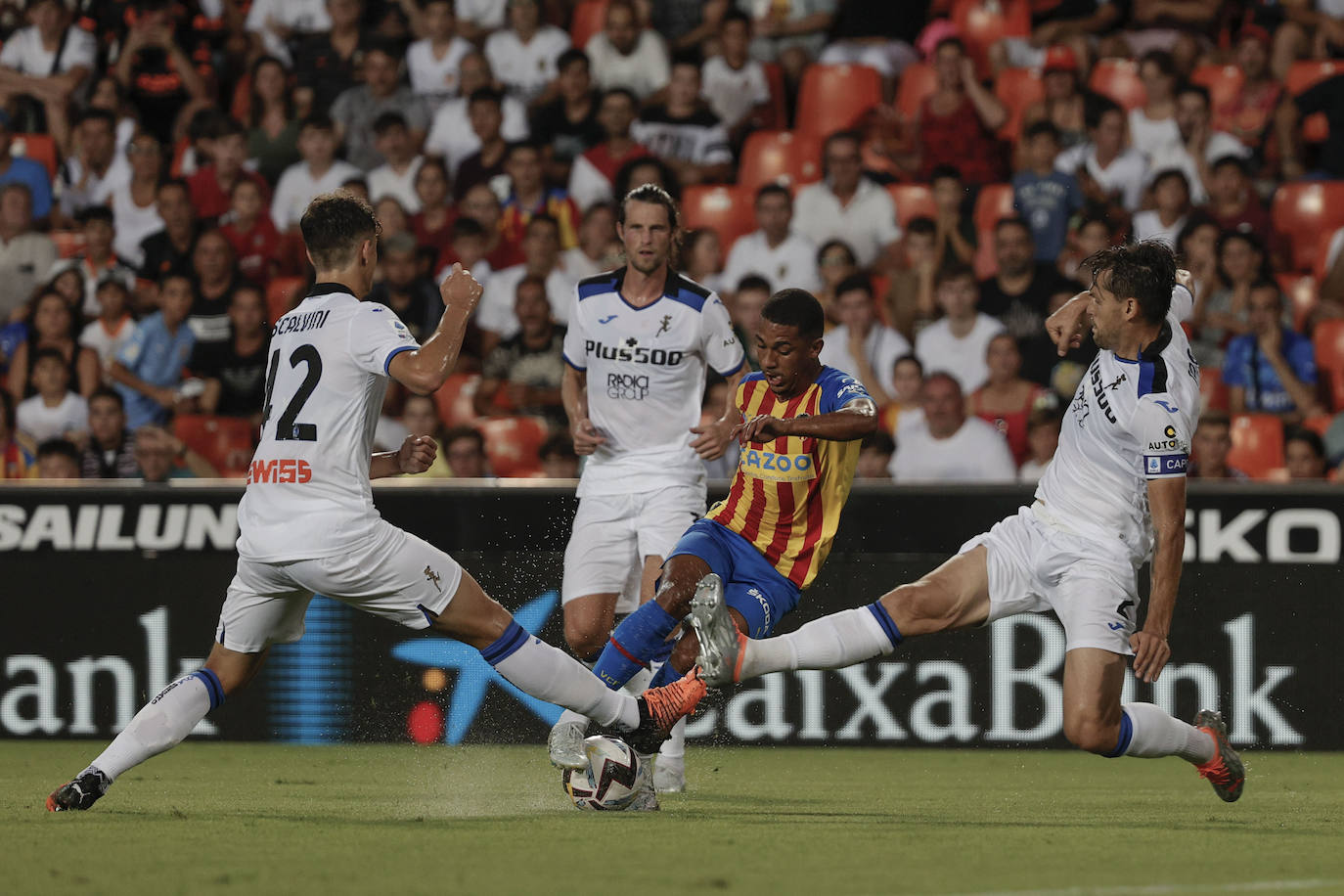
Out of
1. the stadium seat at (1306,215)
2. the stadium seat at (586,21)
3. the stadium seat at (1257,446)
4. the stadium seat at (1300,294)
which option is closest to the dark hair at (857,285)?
the stadium seat at (1257,446)

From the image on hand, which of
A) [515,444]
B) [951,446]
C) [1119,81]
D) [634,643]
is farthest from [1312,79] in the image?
[634,643]

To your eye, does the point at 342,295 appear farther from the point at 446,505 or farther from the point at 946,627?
the point at 446,505

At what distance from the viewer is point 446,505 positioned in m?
9.79

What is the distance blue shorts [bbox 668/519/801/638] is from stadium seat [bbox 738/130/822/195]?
700 cm

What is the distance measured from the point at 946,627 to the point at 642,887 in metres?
2.29

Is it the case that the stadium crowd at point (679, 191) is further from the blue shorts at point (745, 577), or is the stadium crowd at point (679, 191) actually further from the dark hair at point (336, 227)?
the dark hair at point (336, 227)

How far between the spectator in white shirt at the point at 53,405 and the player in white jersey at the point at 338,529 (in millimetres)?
6104

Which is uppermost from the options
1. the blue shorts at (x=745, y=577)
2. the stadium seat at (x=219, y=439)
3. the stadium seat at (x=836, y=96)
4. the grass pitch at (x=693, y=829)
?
the stadium seat at (x=836, y=96)

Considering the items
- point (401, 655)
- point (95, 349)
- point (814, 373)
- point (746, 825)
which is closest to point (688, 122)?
point (95, 349)

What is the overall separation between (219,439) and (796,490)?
5611 millimetres

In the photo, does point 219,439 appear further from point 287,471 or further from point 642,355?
point 287,471

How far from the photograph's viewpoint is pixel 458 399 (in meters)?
12.2

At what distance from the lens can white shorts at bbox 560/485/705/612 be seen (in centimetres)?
793

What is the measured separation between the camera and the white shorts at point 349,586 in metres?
6.23
